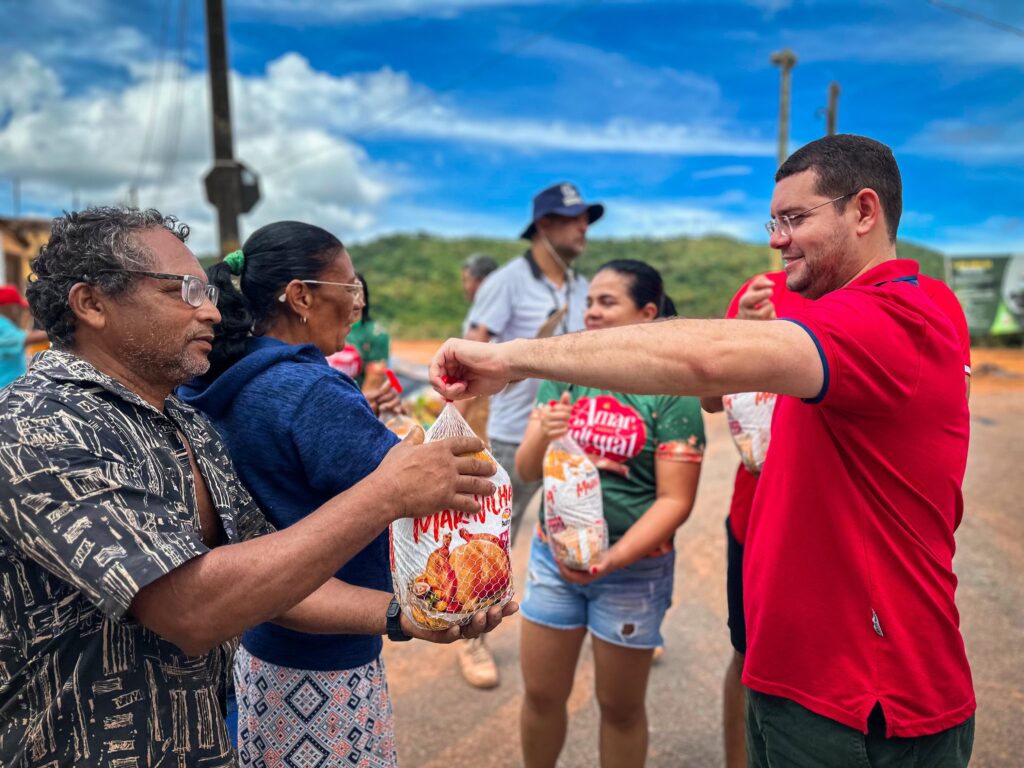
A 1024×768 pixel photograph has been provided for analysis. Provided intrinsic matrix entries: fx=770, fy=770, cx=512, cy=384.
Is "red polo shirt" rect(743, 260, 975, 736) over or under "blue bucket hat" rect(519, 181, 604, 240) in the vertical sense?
under

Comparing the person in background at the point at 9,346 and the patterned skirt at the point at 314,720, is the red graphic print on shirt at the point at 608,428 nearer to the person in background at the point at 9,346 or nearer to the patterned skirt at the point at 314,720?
the patterned skirt at the point at 314,720

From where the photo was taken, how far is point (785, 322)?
165cm

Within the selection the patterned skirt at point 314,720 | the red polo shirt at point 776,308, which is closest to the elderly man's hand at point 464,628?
the patterned skirt at point 314,720

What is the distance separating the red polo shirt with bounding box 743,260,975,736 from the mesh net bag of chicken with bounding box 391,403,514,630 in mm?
758

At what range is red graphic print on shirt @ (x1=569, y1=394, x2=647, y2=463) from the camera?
3174mm

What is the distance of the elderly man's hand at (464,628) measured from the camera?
184 cm

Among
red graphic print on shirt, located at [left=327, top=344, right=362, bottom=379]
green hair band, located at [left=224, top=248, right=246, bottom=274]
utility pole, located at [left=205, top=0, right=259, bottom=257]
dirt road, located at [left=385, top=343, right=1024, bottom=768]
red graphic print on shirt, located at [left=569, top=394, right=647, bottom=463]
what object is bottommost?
dirt road, located at [left=385, top=343, right=1024, bottom=768]

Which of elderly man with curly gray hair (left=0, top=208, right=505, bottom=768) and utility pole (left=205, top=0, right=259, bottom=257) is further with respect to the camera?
utility pole (left=205, top=0, right=259, bottom=257)

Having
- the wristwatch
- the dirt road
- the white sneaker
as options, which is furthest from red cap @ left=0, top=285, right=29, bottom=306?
the wristwatch

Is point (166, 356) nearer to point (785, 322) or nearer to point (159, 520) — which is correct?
point (159, 520)

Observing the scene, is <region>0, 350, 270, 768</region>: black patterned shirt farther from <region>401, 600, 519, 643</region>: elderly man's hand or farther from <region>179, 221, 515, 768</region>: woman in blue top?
<region>401, 600, 519, 643</region>: elderly man's hand

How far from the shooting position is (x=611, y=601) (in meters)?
3.15

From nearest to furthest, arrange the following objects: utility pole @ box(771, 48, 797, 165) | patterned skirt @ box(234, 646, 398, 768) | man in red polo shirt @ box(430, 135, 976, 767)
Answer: man in red polo shirt @ box(430, 135, 976, 767), patterned skirt @ box(234, 646, 398, 768), utility pole @ box(771, 48, 797, 165)

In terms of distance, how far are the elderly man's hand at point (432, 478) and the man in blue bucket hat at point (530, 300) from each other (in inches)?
114
